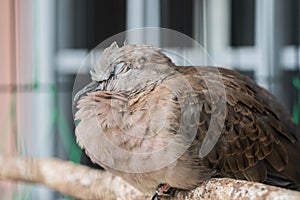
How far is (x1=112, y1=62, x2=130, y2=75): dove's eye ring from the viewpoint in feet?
3.31

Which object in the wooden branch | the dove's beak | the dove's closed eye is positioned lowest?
the wooden branch

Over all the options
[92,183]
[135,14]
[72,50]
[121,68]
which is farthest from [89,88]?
[72,50]

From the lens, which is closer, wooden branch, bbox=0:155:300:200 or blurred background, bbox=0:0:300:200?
wooden branch, bbox=0:155:300:200

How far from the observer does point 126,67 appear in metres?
1.01

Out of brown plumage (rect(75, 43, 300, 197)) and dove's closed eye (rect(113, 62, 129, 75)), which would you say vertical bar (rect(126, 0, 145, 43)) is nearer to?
brown plumage (rect(75, 43, 300, 197))

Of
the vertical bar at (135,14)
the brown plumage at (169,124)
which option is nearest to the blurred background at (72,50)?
the vertical bar at (135,14)

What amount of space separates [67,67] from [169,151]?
1251mm

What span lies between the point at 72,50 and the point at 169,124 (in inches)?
50.0

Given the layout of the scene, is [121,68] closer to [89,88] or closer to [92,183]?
[89,88]

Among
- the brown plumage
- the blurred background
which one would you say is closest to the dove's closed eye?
the brown plumage

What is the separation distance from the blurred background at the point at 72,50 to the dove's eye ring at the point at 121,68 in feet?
2.71

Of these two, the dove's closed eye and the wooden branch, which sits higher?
the dove's closed eye

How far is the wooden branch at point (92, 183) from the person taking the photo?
102 cm

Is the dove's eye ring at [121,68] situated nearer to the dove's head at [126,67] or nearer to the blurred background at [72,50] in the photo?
the dove's head at [126,67]
